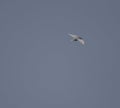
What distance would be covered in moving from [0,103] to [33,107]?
64.2ft

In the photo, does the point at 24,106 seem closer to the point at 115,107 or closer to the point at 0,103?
the point at 0,103

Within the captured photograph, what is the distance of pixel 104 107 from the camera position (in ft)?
645

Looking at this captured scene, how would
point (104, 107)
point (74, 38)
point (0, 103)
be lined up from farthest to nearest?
1. point (104, 107)
2. point (0, 103)
3. point (74, 38)

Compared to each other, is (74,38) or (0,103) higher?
(0,103)

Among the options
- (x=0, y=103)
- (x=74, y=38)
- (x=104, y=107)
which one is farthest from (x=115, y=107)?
(x=74, y=38)

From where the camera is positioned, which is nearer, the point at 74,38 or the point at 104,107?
the point at 74,38

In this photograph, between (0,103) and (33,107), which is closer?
(0,103)

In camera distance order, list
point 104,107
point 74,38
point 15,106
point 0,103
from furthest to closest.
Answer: point 104,107
point 15,106
point 0,103
point 74,38

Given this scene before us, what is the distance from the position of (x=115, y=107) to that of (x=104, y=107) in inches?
749

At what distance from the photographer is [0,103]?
172500 mm

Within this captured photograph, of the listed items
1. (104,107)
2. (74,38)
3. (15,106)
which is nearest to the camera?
(74,38)

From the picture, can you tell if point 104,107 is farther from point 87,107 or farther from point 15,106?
point 15,106

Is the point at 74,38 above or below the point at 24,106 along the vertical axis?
below

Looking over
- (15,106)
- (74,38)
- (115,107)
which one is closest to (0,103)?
(15,106)
